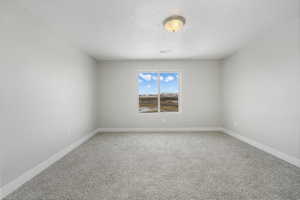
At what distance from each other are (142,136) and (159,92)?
160cm

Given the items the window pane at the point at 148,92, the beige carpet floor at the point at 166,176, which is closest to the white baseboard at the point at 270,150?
the beige carpet floor at the point at 166,176

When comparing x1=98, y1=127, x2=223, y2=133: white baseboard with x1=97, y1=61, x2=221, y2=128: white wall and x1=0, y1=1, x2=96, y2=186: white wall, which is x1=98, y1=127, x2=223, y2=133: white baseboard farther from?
x1=0, y1=1, x2=96, y2=186: white wall

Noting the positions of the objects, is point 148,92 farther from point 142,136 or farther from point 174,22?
point 174,22

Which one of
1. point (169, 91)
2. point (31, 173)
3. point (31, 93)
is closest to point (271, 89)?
point (169, 91)

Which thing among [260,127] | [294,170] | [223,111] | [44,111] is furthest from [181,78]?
[44,111]

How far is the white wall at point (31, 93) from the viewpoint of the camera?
1.61m

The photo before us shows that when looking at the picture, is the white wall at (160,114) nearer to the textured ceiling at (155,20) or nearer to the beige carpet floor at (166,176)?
the textured ceiling at (155,20)

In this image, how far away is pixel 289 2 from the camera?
5.95 feet

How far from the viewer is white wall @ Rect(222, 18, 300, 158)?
2170 millimetres

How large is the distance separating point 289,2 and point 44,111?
389 centimetres

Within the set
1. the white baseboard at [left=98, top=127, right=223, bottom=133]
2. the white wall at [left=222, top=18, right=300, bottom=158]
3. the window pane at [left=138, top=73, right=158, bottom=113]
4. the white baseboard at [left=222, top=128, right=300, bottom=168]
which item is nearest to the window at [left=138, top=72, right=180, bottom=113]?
the window pane at [left=138, top=73, right=158, bottom=113]

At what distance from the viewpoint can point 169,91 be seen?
468cm

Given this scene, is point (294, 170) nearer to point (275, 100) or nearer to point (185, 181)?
point (275, 100)

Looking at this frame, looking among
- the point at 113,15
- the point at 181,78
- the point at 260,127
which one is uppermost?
the point at 113,15
